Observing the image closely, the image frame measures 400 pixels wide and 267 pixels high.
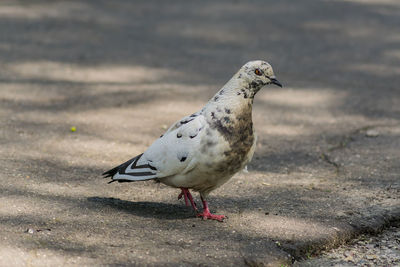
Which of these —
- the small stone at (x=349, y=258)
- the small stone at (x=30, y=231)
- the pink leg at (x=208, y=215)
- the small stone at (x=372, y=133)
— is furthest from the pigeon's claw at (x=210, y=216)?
the small stone at (x=372, y=133)

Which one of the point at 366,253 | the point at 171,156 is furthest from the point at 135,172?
the point at 366,253

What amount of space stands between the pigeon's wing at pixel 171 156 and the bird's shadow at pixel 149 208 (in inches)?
9.9

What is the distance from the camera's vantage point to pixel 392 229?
15.1 feet

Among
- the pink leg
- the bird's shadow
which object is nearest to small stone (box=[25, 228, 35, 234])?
the bird's shadow

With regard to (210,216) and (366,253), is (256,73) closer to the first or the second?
(210,216)

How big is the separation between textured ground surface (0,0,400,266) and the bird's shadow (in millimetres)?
18

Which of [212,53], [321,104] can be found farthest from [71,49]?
[321,104]

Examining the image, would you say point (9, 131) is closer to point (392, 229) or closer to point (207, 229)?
point (207, 229)

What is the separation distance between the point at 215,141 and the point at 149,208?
879 millimetres

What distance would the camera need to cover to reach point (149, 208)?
4684 mm

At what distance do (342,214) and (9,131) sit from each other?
344cm

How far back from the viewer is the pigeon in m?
4.18

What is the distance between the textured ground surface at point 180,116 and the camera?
4.15 meters

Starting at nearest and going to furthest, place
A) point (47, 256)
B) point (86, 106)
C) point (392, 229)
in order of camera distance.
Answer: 1. point (47, 256)
2. point (392, 229)
3. point (86, 106)
